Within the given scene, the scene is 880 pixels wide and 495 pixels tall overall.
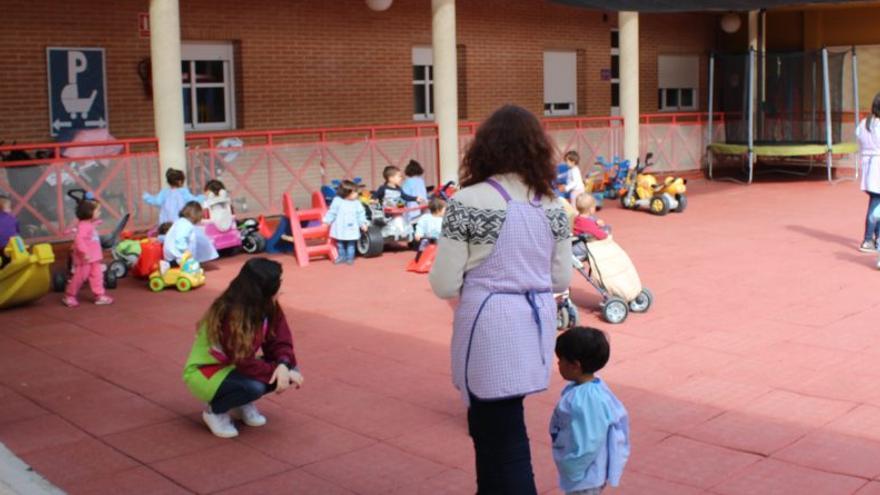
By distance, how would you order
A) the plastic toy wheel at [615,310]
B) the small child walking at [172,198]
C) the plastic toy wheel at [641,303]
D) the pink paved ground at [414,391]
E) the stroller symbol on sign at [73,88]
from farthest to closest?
the stroller symbol on sign at [73,88] → the small child walking at [172,198] → the plastic toy wheel at [641,303] → the plastic toy wheel at [615,310] → the pink paved ground at [414,391]

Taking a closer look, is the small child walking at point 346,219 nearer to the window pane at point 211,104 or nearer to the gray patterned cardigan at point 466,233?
the window pane at point 211,104

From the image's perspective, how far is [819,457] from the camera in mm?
5715

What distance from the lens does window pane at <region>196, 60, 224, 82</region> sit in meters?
Answer: 16.2

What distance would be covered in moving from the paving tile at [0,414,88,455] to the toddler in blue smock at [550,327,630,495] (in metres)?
3.08

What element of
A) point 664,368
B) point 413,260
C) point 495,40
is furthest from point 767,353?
point 495,40

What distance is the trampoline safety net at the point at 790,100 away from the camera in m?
20.9

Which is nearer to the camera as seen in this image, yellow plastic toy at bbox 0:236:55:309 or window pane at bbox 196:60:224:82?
yellow plastic toy at bbox 0:236:55:309

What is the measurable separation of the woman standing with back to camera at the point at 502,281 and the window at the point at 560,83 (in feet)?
56.1

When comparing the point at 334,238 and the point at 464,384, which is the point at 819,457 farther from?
the point at 334,238

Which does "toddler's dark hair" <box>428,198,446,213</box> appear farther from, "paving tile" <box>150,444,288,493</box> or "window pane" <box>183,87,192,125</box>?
"paving tile" <box>150,444,288,493</box>

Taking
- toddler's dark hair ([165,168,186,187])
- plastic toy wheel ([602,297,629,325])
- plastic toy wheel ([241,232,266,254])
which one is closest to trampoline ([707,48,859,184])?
plastic toy wheel ([241,232,266,254])

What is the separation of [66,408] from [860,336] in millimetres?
5480

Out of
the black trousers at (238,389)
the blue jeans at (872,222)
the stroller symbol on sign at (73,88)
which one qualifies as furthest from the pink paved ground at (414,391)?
the stroller symbol on sign at (73,88)

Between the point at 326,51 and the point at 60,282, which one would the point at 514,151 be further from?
the point at 326,51
